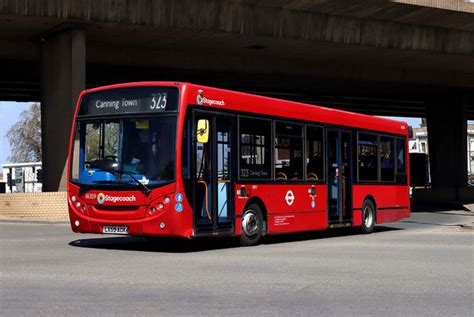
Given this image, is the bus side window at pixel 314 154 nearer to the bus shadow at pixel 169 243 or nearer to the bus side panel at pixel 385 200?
the bus shadow at pixel 169 243

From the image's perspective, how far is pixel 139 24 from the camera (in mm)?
28359

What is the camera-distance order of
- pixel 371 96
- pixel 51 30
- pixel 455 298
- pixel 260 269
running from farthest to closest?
pixel 371 96
pixel 51 30
pixel 260 269
pixel 455 298

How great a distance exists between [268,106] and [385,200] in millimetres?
6277

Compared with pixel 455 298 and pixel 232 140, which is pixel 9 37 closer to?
pixel 232 140

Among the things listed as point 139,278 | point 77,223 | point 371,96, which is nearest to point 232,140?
point 77,223

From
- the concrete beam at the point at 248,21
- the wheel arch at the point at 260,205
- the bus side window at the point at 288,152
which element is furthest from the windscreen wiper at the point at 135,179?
the concrete beam at the point at 248,21

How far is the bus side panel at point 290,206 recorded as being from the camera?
15859 millimetres

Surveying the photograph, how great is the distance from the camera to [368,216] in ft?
67.4

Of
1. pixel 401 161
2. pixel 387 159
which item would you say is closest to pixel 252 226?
pixel 387 159

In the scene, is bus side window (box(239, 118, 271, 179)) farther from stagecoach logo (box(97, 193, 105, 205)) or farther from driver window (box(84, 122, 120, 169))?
stagecoach logo (box(97, 193, 105, 205))

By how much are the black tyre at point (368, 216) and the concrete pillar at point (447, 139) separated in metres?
29.9

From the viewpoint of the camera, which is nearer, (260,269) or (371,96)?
(260,269)

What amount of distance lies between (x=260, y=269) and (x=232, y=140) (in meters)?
4.19

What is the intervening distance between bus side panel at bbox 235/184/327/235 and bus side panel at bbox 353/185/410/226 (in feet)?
5.66
